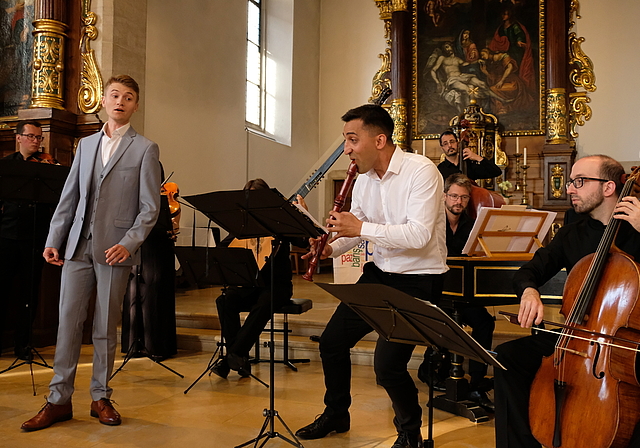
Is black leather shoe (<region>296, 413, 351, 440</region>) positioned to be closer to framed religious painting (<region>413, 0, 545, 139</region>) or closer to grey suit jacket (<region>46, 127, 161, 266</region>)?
grey suit jacket (<region>46, 127, 161, 266</region>)

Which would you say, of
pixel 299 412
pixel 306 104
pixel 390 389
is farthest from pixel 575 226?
pixel 306 104

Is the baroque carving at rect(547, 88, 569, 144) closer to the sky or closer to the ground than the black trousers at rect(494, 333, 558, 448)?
closer to the sky

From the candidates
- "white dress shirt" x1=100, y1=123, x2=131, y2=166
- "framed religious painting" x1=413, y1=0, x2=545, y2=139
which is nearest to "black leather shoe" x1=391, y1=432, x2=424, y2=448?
"white dress shirt" x1=100, y1=123, x2=131, y2=166

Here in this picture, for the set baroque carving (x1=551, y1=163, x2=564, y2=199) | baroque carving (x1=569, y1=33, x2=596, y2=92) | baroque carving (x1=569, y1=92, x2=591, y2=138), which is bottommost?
baroque carving (x1=551, y1=163, x2=564, y2=199)

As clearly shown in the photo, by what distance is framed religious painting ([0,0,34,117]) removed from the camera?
6.21 meters

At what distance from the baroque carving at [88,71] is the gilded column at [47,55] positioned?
21cm

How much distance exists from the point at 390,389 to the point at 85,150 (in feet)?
6.75

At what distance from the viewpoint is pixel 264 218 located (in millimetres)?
3031

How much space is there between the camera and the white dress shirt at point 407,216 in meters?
2.82

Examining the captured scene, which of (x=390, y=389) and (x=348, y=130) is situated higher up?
(x=348, y=130)

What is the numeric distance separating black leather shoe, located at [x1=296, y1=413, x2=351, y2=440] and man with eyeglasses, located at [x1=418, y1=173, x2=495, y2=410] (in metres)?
1.00

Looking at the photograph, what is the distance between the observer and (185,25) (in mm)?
9070

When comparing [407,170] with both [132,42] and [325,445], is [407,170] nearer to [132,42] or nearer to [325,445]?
[325,445]

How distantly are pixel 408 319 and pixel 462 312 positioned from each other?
2112mm
